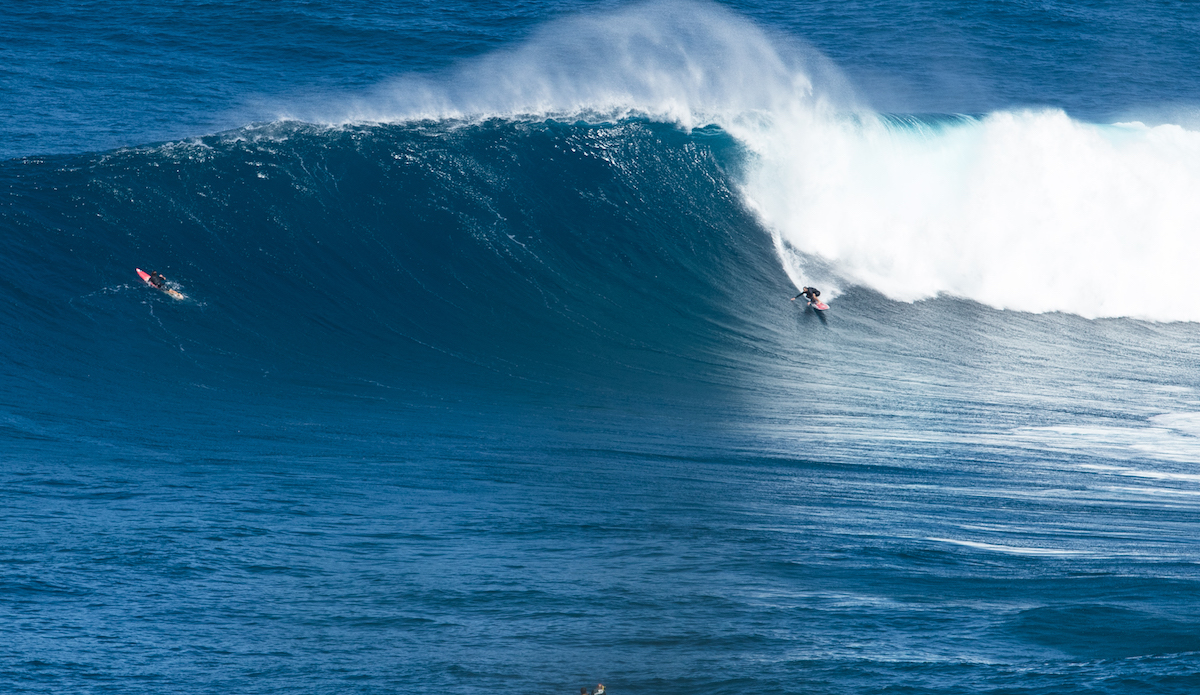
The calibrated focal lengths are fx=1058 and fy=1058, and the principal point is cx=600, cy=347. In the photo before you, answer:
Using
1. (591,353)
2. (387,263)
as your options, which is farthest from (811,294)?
(387,263)

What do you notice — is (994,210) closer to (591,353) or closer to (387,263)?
(591,353)

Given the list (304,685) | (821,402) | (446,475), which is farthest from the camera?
(821,402)

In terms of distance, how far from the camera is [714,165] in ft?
72.3

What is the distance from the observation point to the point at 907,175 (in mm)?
23156

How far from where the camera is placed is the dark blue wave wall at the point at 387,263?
15.9 meters

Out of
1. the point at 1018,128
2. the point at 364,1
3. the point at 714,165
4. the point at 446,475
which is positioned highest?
the point at 364,1

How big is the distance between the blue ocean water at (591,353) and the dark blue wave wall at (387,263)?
8 cm

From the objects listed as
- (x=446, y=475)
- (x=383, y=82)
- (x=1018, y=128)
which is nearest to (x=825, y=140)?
(x=1018, y=128)

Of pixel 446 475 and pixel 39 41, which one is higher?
pixel 39 41

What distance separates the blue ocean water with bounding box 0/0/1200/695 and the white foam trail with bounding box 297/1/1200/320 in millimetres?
105

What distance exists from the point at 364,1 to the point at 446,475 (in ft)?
77.2

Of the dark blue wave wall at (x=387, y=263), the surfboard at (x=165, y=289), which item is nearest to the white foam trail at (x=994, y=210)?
the dark blue wave wall at (x=387, y=263)

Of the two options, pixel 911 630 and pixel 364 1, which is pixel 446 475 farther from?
pixel 364 1

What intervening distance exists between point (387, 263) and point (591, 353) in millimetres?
4270
